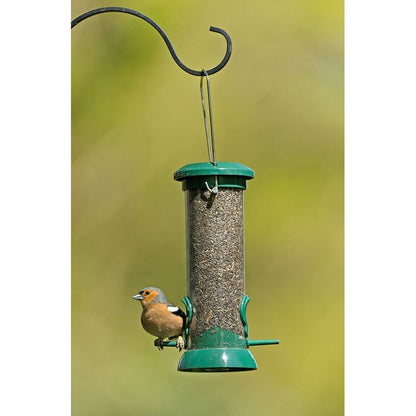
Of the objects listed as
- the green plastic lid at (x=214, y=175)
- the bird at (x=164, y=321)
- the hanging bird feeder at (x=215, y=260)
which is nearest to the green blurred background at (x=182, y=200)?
the bird at (x=164, y=321)

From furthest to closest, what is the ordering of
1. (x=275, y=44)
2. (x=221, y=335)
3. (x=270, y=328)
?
(x=275, y=44) < (x=270, y=328) < (x=221, y=335)

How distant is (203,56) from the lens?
14344 millimetres

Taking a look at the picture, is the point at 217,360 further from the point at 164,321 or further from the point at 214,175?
the point at 214,175

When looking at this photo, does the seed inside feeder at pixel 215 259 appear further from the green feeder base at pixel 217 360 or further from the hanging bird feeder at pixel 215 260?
the green feeder base at pixel 217 360

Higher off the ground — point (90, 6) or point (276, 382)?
point (90, 6)

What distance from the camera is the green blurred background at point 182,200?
1355 cm

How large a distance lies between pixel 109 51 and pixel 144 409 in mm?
4386

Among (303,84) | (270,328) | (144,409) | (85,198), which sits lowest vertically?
(144,409)

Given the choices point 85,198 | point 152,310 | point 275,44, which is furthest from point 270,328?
point 152,310


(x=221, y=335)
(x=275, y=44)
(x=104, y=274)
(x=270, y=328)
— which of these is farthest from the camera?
(x=275, y=44)

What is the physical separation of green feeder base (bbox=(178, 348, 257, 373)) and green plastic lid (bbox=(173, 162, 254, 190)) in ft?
3.02

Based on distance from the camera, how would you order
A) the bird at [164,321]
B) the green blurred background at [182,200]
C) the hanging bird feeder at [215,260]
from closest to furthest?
1. the hanging bird feeder at [215,260]
2. the bird at [164,321]
3. the green blurred background at [182,200]

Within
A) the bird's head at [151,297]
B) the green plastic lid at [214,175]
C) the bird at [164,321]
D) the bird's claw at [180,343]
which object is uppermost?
the green plastic lid at [214,175]

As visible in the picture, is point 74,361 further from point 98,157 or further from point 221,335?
point 221,335
